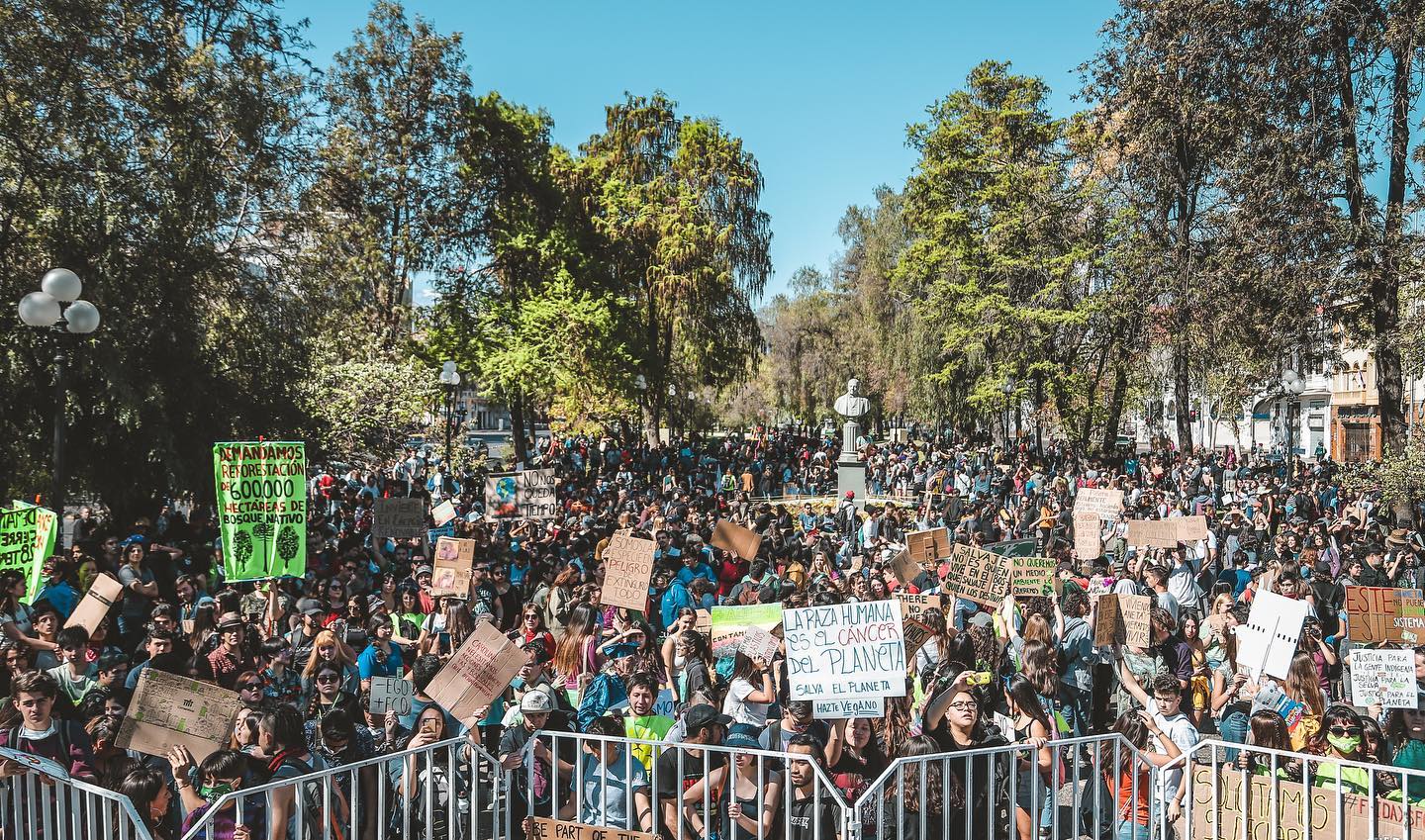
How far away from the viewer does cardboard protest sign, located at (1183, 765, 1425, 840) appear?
5301 millimetres

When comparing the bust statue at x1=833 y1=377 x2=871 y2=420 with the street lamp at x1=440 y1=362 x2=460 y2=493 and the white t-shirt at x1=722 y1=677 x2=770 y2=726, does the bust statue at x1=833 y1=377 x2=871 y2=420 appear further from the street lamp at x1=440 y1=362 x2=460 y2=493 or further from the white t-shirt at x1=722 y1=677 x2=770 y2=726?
the white t-shirt at x1=722 y1=677 x2=770 y2=726

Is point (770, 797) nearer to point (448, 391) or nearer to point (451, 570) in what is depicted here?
point (451, 570)

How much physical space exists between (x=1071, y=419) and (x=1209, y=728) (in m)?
28.4

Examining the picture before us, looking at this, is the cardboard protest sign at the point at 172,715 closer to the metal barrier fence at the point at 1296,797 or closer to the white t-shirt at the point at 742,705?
the white t-shirt at the point at 742,705

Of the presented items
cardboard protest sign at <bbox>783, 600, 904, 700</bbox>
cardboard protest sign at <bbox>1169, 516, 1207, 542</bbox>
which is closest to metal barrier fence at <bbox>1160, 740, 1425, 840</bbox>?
cardboard protest sign at <bbox>783, 600, 904, 700</bbox>

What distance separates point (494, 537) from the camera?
16.2 metres

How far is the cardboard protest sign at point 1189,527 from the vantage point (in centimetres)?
1249

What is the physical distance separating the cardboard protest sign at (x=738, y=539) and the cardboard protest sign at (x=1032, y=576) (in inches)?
155

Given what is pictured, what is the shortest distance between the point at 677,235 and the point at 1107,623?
2592 cm

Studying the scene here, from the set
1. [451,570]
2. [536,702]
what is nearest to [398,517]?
[451,570]

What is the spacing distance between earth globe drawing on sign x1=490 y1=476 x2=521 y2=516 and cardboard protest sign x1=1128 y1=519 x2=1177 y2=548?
899 centimetres

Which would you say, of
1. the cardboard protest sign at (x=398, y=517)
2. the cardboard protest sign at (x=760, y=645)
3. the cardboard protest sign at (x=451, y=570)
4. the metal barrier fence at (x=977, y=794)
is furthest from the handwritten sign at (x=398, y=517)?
the metal barrier fence at (x=977, y=794)

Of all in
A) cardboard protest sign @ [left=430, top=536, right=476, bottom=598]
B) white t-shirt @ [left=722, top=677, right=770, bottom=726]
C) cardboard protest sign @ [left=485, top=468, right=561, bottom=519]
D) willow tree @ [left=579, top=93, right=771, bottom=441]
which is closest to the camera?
white t-shirt @ [left=722, top=677, right=770, bottom=726]

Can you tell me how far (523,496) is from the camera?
55.4 feet
